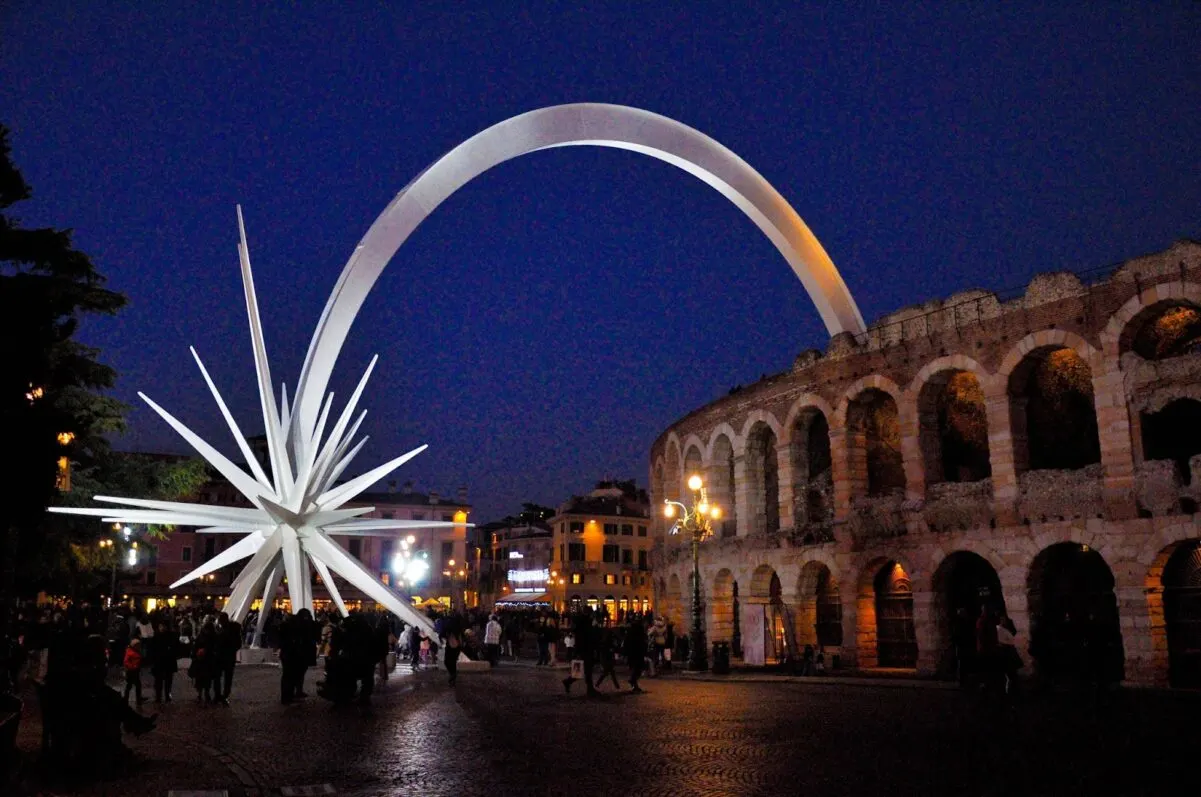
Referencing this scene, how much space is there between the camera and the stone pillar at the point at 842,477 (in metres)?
27.9

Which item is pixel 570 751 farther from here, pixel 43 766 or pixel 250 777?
pixel 43 766

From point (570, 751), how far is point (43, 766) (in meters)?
5.41

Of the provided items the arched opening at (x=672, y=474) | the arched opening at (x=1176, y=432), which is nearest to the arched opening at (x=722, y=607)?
the arched opening at (x=672, y=474)

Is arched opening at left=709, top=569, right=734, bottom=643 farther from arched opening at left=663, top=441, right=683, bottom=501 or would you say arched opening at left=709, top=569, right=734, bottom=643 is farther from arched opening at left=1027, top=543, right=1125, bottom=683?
arched opening at left=1027, top=543, right=1125, bottom=683

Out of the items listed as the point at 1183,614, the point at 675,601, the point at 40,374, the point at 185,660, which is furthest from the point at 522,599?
the point at 40,374

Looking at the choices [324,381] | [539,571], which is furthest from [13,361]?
[539,571]

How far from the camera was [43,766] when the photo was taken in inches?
366

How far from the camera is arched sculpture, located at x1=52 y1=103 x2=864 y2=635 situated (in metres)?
28.8

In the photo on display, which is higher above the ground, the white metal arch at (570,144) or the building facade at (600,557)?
the white metal arch at (570,144)

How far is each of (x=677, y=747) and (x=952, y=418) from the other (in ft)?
66.2

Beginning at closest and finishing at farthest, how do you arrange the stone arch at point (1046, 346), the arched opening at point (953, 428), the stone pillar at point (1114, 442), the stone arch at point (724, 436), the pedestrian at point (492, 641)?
1. the stone pillar at point (1114, 442)
2. the stone arch at point (1046, 346)
3. the arched opening at point (953, 428)
4. the pedestrian at point (492, 641)
5. the stone arch at point (724, 436)

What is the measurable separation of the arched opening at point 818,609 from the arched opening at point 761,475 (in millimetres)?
2678

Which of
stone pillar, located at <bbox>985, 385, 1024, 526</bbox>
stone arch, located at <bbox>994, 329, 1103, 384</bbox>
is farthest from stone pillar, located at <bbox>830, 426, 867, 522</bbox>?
stone arch, located at <bbox>994, 329, 1103, 384</bbox>

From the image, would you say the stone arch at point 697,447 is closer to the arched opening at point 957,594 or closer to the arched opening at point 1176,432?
the arched opening at point 957,594
